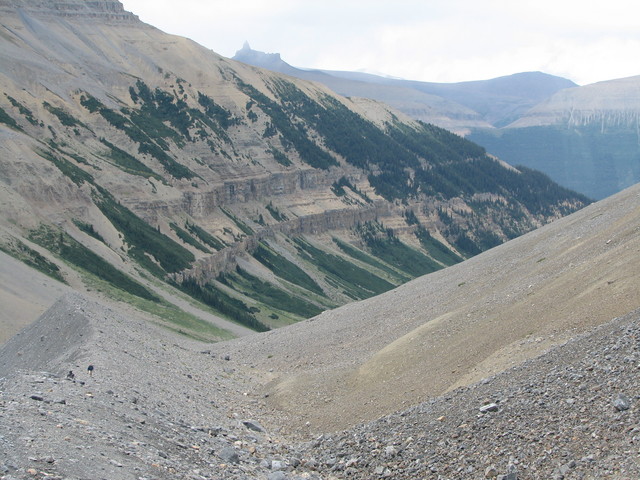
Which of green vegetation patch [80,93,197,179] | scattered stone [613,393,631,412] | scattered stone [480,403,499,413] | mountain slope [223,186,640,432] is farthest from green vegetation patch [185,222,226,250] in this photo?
scattered stone [613,393,631,412]

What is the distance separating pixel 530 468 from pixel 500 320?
20.1 metres

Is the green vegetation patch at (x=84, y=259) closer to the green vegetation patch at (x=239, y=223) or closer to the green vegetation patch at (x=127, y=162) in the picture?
the green vegetation patch at (x=127, y=162)

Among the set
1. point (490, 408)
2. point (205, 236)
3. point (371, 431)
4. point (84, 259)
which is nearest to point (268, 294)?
point (205, 236)

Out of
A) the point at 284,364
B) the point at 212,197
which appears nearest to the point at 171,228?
the point at 212,197

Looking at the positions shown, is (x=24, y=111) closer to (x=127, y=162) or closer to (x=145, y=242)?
(x=127, y=162)

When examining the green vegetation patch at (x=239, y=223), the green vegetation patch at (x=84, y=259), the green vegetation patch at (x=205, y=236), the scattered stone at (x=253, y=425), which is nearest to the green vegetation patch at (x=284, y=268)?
the green vegetation patch at (x=239, y=223)

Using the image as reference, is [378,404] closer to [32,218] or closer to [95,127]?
[32,218]

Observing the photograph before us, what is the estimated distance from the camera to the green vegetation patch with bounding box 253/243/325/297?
176 m

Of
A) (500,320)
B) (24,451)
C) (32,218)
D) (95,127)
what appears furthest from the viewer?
(95,127)

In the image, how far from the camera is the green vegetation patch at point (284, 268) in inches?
6909

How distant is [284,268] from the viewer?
18138 centimetres

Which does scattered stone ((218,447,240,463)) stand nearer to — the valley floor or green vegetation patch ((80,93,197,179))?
the valley floor

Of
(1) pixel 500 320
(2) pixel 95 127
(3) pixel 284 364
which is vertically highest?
(2) pixel 95 127

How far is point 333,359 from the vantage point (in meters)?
59.1
